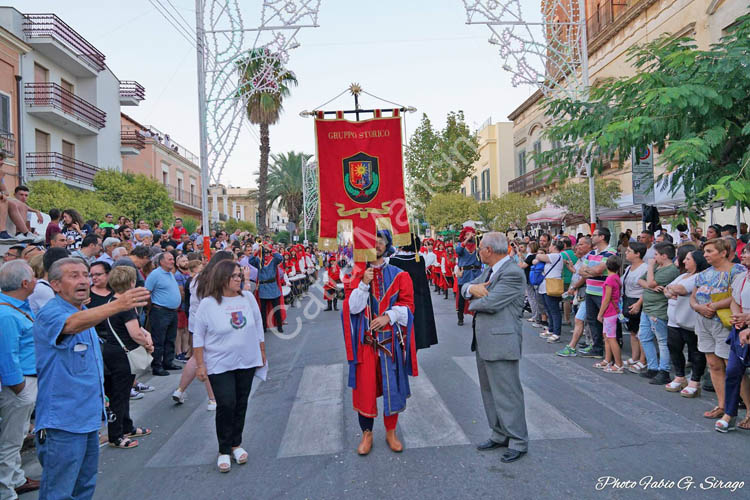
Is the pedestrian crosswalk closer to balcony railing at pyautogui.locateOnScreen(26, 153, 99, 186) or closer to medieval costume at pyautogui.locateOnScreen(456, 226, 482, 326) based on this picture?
medieval costume at pyautogui.locateOnScreen(456, 226, 482, 326)

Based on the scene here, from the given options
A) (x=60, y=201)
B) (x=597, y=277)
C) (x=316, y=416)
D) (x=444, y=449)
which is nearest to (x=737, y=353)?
(x=444, y=449)

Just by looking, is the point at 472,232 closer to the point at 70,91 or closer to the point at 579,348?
the point at 579,348

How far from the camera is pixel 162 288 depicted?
25.5 ft

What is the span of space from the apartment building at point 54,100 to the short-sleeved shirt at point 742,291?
2247 centimetres

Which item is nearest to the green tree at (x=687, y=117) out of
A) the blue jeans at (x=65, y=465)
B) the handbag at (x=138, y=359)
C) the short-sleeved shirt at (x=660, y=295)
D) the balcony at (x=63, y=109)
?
the short-sleeved shirt at (x=660, y=295)

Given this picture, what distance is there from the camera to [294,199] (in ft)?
160

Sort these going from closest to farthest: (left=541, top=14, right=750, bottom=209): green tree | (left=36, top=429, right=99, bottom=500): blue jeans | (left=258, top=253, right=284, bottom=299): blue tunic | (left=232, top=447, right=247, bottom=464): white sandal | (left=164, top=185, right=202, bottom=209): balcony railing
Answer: (left=36, top=429, right=99, bottom=500): blue jeans, (left=232, top=447, right=247, bottom=464): white sandal, (left=541, top=14, right=750, bottom=209): green tree, (left=258, top=253, right=284, bottom=299): blue tunic, (left=164, top=185, right=202, bottom=209): balcony railing

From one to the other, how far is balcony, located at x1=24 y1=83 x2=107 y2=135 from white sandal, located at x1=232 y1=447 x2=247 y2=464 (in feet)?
71.3

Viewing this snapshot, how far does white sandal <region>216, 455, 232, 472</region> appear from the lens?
4.45 metres

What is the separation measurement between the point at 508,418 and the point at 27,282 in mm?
3883

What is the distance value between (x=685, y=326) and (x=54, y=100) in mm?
23810

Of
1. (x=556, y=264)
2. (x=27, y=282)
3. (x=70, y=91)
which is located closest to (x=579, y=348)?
(x=556, y=264)

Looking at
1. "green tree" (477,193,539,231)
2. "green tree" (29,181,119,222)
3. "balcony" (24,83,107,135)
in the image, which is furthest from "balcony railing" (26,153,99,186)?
"green tree" (477,193,539,231)

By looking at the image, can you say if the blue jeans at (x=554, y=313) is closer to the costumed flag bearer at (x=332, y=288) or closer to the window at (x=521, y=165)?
the costumed flag bearer at (x=332, y=288)
